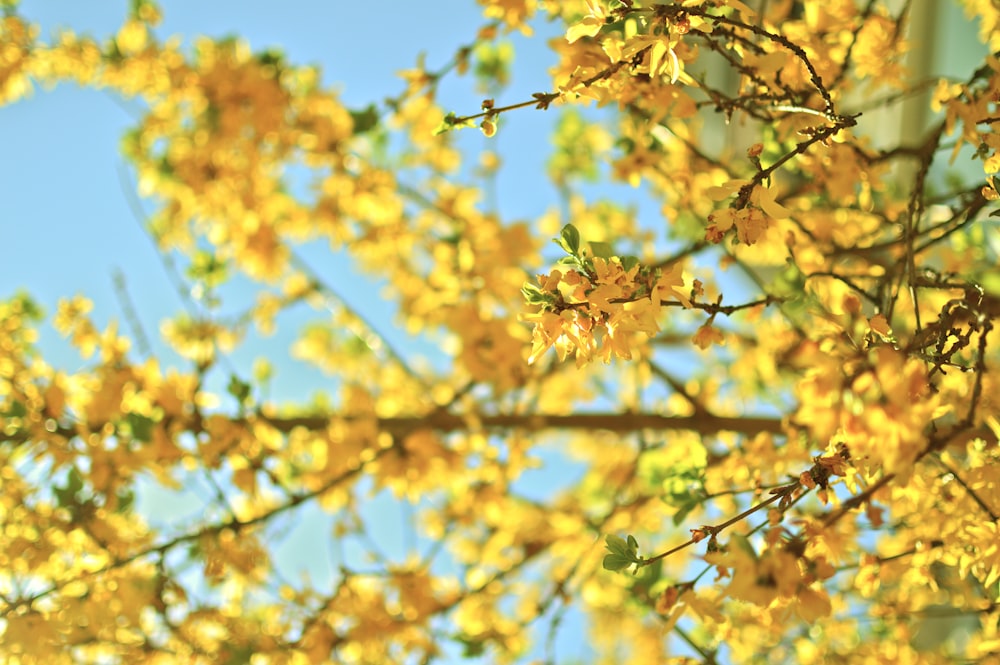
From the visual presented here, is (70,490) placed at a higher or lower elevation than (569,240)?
higher

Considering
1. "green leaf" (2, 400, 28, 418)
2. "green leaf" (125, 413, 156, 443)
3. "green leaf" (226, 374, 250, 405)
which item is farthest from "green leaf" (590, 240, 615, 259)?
"green leaf" (2, 400, 28, 418)

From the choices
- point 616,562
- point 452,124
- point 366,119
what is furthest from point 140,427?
point 616,562

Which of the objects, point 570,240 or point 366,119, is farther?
point 366,119

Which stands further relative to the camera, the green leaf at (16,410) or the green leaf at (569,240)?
the green leaf at (16,410)

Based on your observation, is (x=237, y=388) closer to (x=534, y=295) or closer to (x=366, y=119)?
(x=366, y=119)

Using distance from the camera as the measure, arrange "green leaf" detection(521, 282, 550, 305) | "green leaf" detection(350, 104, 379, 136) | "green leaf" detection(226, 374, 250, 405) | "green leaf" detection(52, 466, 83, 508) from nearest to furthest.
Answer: "green leaf" detection(521, 282, 550, 305) < "green leaf" detection(52, 466, 83, 508) < "green leaf" detection(226, 374, 250, 405) < "green leaf" detection(350, 104, 379, 136)

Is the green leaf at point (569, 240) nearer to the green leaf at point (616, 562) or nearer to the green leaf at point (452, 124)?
the green leaf at point (452, 124)

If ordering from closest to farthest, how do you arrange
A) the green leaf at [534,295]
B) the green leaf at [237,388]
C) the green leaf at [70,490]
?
the green leaf at [534,295]
the green leaf at [70,490]
the green leaf at [237,388]

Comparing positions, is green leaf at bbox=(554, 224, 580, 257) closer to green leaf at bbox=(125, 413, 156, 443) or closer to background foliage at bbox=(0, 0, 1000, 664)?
background foliage at bbox=(0, 0, 1000, 664)

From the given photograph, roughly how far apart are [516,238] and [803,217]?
1.00 metres

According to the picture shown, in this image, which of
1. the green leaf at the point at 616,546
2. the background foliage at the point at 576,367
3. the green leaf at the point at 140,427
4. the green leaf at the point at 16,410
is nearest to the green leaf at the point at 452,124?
the background foliage at the point at 576,367

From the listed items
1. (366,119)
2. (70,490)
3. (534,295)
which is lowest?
(534,295)

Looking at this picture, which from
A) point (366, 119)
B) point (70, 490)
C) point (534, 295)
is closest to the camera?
point (534, 295)

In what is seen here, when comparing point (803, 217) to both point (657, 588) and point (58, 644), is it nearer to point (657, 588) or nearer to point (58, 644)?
point (657, 588)
